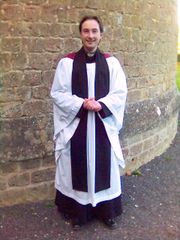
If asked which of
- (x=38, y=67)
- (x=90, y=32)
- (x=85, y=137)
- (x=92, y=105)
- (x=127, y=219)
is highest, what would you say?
(x=90, y=32)

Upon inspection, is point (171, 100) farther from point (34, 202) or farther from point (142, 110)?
point (34, 202)

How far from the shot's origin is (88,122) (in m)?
4.54

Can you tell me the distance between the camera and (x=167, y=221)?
5082 mm

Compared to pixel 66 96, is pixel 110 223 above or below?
below

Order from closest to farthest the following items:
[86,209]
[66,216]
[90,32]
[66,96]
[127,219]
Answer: [90,32], [66,96], [86,209], [66,216], [127,219]

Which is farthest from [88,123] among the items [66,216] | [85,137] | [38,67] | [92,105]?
[66,216]

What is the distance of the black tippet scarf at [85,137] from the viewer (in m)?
4.48

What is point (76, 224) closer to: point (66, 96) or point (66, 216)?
point (66, 216)

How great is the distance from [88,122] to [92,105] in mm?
242

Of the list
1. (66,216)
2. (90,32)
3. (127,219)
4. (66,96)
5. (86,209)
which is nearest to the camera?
(90,32)

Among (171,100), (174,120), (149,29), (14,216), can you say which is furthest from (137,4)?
(14,216)

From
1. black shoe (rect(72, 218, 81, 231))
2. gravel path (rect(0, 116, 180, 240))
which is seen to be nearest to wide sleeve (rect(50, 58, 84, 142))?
black shoe (rect(72, 218, 81, 231))

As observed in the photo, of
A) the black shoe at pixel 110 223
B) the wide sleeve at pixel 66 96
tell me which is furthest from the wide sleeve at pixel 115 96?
the black shoe at pixel 110 223

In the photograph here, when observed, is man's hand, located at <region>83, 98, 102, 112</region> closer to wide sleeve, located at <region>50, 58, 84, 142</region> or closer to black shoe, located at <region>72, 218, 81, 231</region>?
wide sleeve, located at <region>50, 58, 84, 142</region>
